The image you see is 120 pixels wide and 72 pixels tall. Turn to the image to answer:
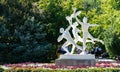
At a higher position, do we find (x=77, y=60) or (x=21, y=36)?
(x=21, y=36)

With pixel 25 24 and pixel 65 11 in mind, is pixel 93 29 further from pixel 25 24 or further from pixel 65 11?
pixel 25 24

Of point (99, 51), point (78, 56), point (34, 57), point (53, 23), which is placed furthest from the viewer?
point (99, 51)

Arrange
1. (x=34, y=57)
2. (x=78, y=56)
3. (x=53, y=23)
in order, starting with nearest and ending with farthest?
(x=78, y=56) → (x=34, y=57) → (x=53, y=23)

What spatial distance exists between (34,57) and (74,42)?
7.57 metres

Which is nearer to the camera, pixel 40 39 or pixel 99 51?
pixel 40 39

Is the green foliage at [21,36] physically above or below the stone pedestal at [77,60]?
above

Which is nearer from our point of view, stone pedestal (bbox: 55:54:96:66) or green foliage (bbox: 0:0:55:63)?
stone pedestal (bbox: 55:54:96:66)

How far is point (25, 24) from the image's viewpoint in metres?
30.8

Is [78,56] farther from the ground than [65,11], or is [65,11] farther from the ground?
[65,11]

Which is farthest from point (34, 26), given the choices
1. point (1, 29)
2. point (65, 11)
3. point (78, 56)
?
point (78, 56)

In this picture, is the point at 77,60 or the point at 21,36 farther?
the point at 21,36

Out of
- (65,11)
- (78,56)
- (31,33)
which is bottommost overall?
(78,56)

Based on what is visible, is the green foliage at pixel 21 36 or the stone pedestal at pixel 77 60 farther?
the green foliage at pixel 21 36

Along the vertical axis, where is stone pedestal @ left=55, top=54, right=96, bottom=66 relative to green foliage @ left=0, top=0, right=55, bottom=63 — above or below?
below
